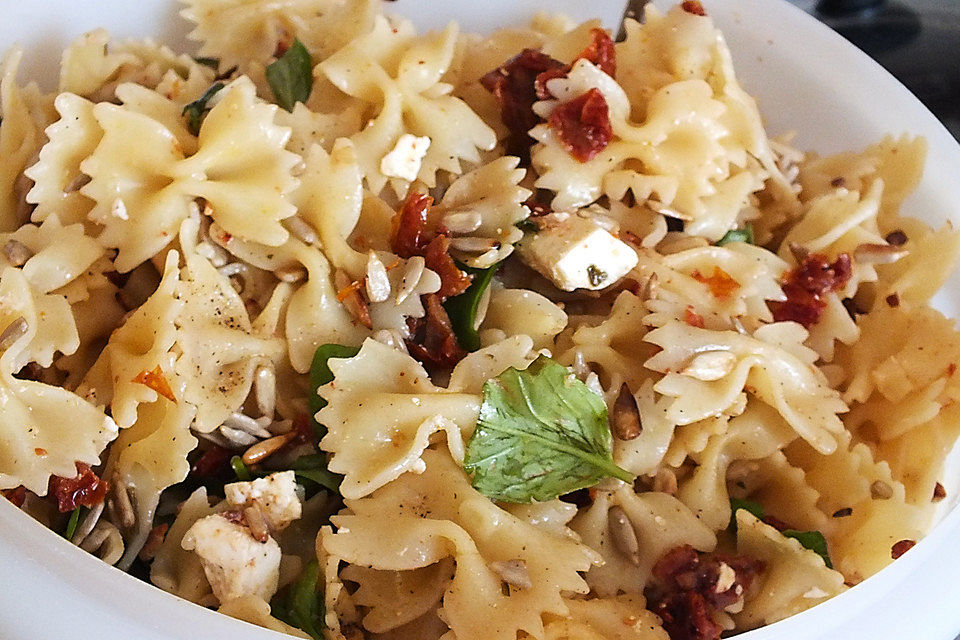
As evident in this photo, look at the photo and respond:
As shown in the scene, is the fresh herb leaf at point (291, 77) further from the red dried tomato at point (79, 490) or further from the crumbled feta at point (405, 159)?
the red dried tomato at point (79, 490)

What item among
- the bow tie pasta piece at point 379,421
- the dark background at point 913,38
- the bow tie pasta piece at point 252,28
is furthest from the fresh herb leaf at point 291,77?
the dark background at point 913,38

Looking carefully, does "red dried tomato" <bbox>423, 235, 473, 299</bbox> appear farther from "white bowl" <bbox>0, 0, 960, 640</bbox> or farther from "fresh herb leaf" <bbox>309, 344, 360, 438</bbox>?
"white bowl" <bbox>0, 0, 960, 640</bbox>

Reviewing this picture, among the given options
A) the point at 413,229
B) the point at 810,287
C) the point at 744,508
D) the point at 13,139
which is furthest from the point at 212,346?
the point at 810,287

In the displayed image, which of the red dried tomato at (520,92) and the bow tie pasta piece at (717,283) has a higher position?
the red dried tomato at (520,92)

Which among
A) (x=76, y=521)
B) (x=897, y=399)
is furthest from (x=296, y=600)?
(x=897, y=399)

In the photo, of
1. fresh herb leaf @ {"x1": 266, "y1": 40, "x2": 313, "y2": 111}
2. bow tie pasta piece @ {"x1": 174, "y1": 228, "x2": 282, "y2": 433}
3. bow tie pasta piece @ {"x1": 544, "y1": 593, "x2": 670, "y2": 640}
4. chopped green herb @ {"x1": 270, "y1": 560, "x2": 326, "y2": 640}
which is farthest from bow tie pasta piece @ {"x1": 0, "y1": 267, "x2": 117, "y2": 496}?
bow tie pasta piece @ {"x1": 544, "y1": 593, "x2": 670, "y2": 640}
